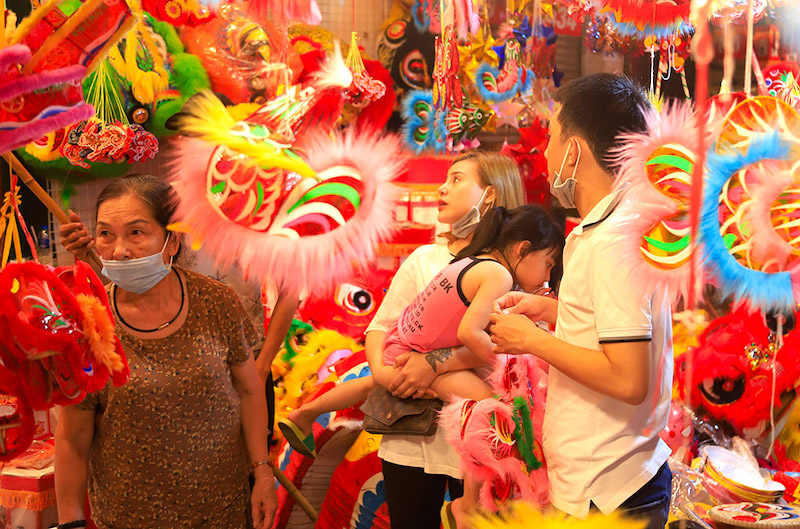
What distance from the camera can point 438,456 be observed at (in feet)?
5.17

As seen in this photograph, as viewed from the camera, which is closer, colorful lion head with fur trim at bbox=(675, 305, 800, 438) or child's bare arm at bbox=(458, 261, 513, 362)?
child's bare arm at bbox=(458, 261, 513, 362)

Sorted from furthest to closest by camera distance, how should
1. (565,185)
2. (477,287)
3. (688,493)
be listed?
(688,493)
(477,287)
(565,185)

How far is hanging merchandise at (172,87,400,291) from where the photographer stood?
784 mm

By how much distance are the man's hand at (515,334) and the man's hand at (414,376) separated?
0.38 metres

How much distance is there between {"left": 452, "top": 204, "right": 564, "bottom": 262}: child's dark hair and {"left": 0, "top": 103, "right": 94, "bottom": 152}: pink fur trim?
0.93 metres

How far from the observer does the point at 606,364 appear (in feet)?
3.40

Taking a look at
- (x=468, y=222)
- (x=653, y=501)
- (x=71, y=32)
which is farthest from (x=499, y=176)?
(x=71, y=32)

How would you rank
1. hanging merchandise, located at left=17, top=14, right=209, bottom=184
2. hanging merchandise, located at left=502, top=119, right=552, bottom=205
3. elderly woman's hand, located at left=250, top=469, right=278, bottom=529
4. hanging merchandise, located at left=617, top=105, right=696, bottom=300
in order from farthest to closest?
hanging merchandise, located at left=502, top=119, right=552, bottom=205
hanging merchandise, located at left=17, top=14, right=209, bottom=184
elderly woman's hand, located at left=250, top=469, right=278, bottom=529
hanging merchandise, located at left=617, top=105, right=696, bottom=300

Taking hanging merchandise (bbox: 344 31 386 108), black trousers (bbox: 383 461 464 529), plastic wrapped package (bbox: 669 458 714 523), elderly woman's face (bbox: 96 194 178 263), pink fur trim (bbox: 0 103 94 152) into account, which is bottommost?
plastic wrapped package (bbox: 669 458 714 523)

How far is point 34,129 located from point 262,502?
98cm

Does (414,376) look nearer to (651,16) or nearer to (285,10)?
(285,10)

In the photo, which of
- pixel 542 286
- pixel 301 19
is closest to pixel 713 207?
pixel 301 19

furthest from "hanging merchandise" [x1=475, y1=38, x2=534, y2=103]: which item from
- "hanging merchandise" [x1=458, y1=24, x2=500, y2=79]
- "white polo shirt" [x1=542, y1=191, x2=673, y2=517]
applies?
"white polo shirt" [x1=542, y1=191, x2=673, y2=517]

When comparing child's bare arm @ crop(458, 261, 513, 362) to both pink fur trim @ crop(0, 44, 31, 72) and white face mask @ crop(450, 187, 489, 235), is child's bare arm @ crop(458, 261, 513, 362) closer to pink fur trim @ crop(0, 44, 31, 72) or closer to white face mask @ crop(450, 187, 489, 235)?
white face mask @ crop(450, 187, 489, 235)
